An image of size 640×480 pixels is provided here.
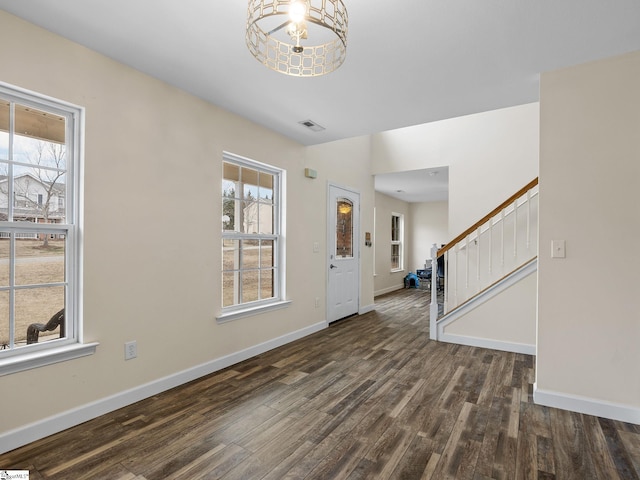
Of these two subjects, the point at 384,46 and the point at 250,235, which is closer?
the point at 384,46

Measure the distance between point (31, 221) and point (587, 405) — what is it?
3898 millimetres

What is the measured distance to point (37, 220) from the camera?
2.16 m

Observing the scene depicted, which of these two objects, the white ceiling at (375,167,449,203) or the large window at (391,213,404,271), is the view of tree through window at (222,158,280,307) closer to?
the white ceiling at (375,167,449,203)

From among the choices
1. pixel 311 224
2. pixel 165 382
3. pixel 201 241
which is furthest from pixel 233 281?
pixel 311 224

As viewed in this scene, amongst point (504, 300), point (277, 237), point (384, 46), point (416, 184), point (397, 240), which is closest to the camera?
point (384, 46)

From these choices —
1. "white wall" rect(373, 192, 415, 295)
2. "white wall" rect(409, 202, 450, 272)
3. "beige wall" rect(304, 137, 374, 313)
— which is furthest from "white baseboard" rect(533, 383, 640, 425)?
"white wall" rect(409, 202, 450, 272)

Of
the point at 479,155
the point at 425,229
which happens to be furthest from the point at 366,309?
the point at 425,229

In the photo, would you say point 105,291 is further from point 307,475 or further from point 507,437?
point 507,437

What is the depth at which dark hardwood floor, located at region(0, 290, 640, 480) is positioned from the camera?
1.81 metres

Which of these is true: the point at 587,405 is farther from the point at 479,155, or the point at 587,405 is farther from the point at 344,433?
the point at 479,155

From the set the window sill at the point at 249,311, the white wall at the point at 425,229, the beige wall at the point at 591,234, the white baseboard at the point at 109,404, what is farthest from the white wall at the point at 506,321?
the white wall at the point at 425,229

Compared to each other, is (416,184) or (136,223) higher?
(416,184)

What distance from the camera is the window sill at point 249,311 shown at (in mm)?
3262

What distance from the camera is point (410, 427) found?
7.29 feet
